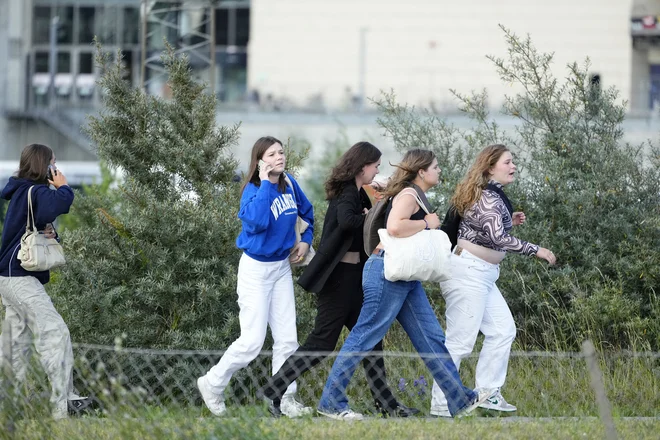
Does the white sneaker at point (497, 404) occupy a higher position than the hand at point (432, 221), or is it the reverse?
the hand at point (432, 221)

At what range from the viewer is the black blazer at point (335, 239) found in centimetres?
646

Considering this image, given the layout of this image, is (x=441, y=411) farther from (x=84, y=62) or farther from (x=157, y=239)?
(x=84, y=62)

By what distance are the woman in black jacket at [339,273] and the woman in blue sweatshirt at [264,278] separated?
14 cm

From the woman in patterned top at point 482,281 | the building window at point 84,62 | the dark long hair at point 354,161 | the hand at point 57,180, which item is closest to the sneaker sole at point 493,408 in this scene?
the woman in patterned top at point 482,281

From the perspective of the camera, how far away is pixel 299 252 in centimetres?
669

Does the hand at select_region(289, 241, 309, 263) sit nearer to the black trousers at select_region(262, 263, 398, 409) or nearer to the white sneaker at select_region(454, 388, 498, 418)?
the black trousers at select_region(262, 263, 398, 409)

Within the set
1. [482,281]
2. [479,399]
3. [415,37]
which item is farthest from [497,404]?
[415,37]

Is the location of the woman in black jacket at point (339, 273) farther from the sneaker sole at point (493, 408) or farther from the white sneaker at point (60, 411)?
the white sneaker at point (60, 411)

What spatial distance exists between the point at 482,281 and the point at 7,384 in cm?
300

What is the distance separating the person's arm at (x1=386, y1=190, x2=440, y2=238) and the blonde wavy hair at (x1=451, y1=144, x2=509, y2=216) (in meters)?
0.44

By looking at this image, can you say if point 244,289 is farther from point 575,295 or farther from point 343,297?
point 575,295

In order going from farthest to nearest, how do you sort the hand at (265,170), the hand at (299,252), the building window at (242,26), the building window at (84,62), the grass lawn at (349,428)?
the building window at (242,26), the building window at (84,62), the hand at (299,252), the hand at (265,170), the grass lawn at (349,428)

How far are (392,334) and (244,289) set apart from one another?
6.99 feet

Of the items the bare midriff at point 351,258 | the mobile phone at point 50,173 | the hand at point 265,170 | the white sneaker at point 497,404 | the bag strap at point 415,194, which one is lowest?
the white sneaker at point 497,404
